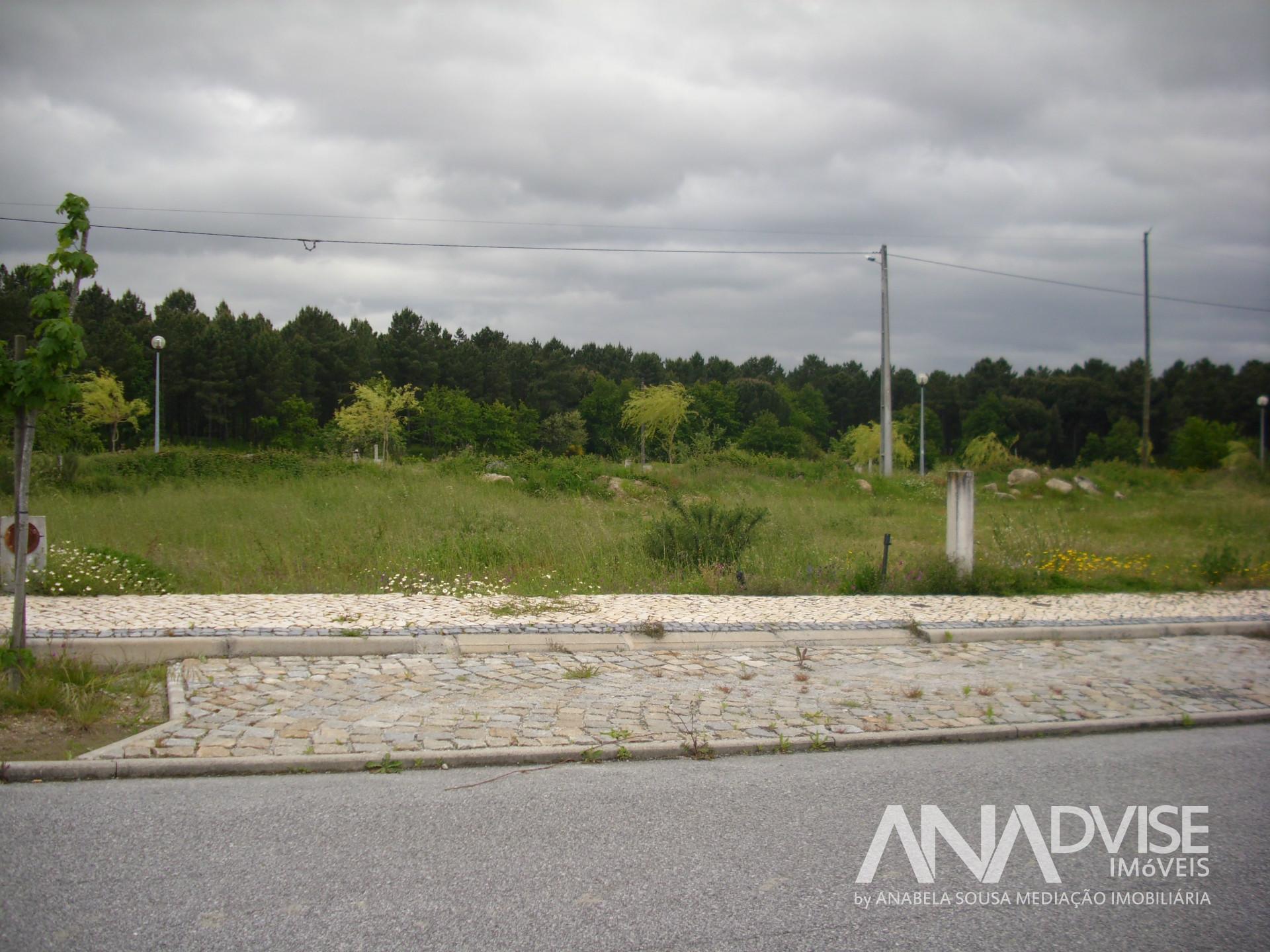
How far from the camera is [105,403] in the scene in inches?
1865

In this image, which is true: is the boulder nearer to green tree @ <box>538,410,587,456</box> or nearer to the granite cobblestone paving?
the granite cobblestone paving

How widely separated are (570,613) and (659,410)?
34.5m

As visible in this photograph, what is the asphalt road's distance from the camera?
11.1 ft

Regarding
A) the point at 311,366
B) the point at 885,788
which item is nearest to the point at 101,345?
the point at 311,366

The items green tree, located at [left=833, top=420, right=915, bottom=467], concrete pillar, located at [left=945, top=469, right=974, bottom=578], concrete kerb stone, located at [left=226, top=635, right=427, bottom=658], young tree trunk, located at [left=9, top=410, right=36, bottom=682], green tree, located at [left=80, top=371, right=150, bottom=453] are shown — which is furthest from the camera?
green tree, located at [left=833, top=420, right=915, bottom=467]

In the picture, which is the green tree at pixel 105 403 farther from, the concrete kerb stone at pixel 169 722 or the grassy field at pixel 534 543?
the concrete kerb stone at pixel 169 722

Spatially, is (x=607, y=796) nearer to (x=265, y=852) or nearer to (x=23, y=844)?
(x=265, y=852)

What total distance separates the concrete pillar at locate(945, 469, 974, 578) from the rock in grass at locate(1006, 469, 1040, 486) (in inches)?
800

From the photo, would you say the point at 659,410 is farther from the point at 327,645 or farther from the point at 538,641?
the point at 327,645

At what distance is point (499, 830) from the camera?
430 cm

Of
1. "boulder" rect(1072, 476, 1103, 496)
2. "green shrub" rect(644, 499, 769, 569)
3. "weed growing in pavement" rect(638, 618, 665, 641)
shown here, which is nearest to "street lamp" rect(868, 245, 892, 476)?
"boulder" rect(1072, 476, 1103, 496)

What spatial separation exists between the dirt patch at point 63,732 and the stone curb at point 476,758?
23 cm

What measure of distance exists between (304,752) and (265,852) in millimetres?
1371

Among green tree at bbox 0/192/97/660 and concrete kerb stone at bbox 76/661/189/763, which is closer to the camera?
concrete kerb stone at bbox 76/661/189/763
